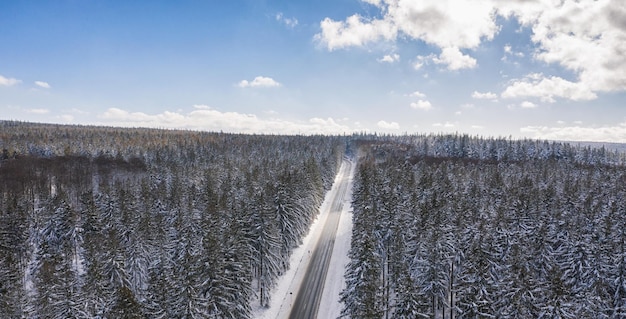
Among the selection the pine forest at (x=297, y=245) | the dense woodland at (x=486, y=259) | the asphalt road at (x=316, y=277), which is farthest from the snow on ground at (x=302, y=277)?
the dense woodland at (x=486, y=259)

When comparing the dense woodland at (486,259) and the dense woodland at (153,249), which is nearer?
the dense woodland at (486,259)

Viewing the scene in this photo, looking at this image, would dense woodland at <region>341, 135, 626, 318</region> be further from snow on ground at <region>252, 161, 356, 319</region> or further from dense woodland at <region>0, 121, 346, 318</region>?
dense woodland at <region>0, 121, 346, 318</region>

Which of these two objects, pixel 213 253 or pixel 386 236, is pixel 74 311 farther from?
pixel 386 236

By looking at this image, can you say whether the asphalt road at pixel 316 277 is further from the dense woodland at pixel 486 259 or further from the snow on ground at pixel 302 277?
the dense woodland at pixel 486 259

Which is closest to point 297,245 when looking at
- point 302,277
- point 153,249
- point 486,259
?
point 302,277

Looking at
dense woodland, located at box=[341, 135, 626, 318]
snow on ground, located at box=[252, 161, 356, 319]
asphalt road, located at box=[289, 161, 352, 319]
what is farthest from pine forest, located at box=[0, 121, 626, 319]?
asphalt road, located at box=[289, 161, 352, 319]

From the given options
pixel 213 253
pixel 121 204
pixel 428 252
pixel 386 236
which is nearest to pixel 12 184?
pixel 121 204
